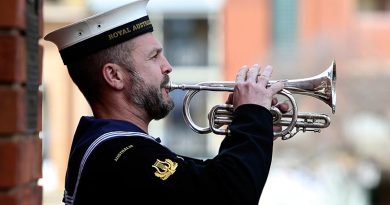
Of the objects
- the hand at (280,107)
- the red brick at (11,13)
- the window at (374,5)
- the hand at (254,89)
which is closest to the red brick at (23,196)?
the red brick at (11,13)

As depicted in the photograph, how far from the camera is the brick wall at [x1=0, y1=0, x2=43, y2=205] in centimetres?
213

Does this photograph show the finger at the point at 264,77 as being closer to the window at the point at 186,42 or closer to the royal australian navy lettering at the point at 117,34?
the royal australian navy lettering at the point at 117,34

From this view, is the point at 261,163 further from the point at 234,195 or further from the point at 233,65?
the point at 233,65

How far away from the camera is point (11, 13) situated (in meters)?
2.15

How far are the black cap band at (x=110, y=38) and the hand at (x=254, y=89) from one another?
33 cm

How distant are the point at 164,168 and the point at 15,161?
1.39 ft

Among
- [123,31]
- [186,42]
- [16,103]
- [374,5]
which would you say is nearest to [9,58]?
[16,103]

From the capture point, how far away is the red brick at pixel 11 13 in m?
2.14

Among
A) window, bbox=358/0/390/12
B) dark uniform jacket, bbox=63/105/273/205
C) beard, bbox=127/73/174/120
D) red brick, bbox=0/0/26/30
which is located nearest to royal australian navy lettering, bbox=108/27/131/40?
beard, bbox=127/73/174/120

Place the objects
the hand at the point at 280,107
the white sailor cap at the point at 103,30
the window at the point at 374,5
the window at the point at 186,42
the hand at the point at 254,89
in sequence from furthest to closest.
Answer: the window at the point at 374,5 → the window at the point at 186,42 → the hand at the point at 280,107 → the white sailor cap at the point at 103,30 → the hand at the point at 254,89

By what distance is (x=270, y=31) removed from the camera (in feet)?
85.3

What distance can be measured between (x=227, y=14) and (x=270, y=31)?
1327mm

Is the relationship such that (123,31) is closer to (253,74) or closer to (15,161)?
(253,74)

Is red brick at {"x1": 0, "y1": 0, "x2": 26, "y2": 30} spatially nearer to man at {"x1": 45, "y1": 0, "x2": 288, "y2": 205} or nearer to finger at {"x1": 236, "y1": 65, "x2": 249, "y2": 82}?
man at {"x1": 45, "y1": 0, "x2": 288, "y2": 205}
